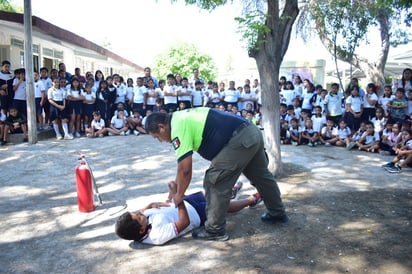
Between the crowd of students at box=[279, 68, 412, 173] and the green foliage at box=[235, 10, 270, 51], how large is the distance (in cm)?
378

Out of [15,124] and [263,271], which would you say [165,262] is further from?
[15,124]

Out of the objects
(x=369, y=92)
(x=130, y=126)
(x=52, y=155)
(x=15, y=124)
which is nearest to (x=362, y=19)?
(x=369, y=92)

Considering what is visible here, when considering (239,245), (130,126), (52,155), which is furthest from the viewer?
(130,126)

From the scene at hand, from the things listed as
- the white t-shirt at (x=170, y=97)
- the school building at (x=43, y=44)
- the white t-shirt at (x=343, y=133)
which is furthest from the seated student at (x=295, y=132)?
the school building at (x=43, y=44)

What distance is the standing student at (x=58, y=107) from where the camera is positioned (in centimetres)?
970

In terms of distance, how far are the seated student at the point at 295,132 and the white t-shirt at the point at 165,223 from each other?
5881 millimetres

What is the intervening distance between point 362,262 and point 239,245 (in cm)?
110

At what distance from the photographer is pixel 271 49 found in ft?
19.5

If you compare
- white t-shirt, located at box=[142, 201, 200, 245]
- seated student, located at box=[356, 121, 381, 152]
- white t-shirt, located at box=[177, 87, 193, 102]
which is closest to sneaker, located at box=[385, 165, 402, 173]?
seated student, located at box=[356, 121, 381, 152]

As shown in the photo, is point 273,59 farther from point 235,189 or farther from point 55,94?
point 55,94

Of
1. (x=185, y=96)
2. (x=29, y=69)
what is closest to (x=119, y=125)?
(x=185, y=96)

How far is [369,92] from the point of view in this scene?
949 cm

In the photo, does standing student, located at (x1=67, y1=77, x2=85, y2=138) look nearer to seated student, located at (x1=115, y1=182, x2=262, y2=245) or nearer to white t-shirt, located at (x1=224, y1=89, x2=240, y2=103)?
white t-shirt, located at (x1=224, y1=89, x2=240, y2=103)

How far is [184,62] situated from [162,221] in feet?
80.9
